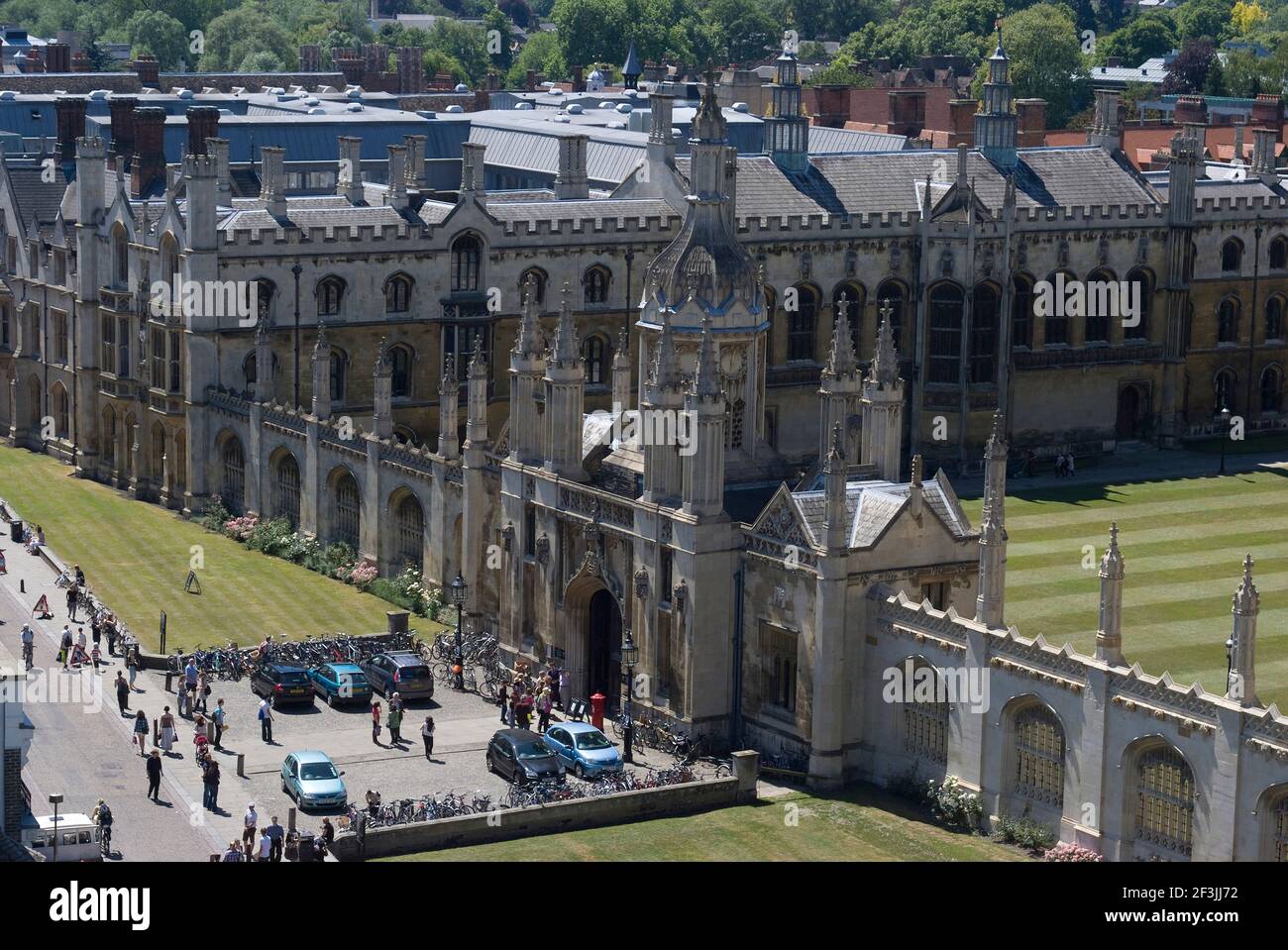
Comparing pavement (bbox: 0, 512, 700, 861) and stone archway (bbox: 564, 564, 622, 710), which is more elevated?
stone archway (bbox: 564, 564, 622, 710)

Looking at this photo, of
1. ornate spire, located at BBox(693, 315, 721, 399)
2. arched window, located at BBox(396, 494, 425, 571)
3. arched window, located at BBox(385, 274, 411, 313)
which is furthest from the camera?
arched window, located at BBox(385, 274, 411, 313)

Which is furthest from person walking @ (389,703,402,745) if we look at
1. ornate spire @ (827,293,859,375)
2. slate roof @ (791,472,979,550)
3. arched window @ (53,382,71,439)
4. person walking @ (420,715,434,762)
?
arched window @ (53,382,71,439)

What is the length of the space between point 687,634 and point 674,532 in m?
2.31

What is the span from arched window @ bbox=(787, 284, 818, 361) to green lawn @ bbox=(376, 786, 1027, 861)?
39.1 metres

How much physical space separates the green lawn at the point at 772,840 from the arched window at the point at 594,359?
118 ft

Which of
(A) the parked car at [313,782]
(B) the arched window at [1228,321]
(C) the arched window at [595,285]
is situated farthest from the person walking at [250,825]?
(B) the arched window at [1228,321]

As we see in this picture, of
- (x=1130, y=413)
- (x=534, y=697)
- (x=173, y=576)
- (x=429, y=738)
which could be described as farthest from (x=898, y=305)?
(x=429, y=738)

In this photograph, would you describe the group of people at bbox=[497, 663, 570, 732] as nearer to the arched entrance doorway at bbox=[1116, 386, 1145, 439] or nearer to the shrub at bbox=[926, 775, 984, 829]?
the shrub at bbox=[926, 775, 984, 829]

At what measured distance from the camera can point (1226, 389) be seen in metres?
102

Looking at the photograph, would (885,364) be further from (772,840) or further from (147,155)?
(147,155)

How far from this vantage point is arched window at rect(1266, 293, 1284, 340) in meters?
102

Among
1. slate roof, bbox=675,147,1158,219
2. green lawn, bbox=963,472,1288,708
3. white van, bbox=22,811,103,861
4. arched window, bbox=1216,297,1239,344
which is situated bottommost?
white van, bbox=22,811,103,861

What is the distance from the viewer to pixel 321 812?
55.6 metres

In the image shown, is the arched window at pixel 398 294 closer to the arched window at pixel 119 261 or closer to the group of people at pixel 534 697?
the arched window at pixel 119 261
